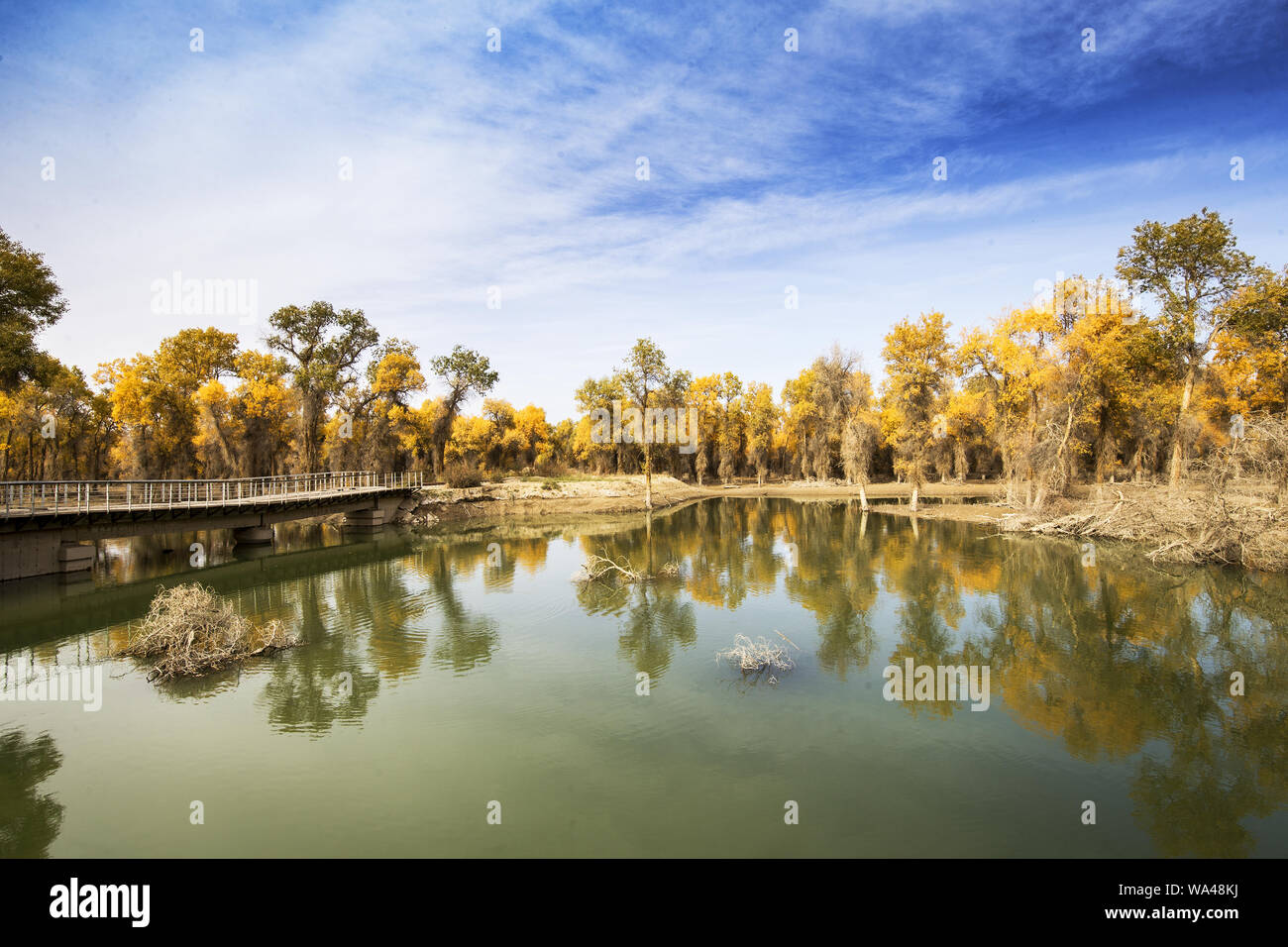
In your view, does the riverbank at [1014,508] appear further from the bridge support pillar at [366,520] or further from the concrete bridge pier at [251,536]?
the concrete bridge pier at [251,536]

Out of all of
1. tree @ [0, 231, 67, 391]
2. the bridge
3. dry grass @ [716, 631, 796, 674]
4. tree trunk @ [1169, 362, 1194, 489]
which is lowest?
dry grass @ [716, 631, 796, 674]

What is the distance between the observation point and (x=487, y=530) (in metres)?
43.5

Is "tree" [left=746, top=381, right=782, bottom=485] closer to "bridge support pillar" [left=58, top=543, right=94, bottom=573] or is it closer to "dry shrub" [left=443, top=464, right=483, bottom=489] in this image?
"dry shrub" [left=443, top=464, right=483, bottom=489]

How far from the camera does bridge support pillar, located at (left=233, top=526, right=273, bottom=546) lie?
34.2 meters

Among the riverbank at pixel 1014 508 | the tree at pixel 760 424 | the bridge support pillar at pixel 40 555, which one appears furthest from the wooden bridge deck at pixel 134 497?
the tree at pixel 760 424

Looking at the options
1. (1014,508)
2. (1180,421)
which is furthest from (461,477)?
(1180,421)

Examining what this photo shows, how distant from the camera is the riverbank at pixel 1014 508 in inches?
891

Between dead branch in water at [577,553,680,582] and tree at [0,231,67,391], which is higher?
tree at [0,231,67,391]

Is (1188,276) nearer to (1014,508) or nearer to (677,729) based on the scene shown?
(1014,508)

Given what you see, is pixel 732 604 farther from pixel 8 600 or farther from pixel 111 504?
pixel 111 504

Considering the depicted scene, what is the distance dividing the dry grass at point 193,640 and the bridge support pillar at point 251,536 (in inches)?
775

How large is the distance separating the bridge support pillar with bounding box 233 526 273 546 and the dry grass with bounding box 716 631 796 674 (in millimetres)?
30344

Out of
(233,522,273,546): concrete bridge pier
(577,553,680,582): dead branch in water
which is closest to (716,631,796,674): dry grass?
(577,553,680,582): dead branch in water
